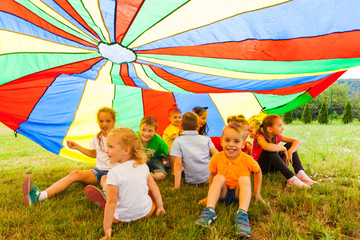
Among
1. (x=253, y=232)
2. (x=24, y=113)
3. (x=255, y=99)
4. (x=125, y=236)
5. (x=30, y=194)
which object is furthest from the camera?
(x=255, y=99)

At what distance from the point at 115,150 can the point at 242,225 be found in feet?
3.65

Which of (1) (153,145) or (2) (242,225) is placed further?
(1) (153,145)

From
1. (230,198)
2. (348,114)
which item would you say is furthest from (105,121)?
(348,114)

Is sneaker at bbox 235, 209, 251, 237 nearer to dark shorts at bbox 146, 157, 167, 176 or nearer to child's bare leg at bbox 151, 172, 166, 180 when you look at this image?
child's bare leg at bbox 151, 172, 166, 180

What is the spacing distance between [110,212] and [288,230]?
4.39ft

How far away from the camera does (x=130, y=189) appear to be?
185cm

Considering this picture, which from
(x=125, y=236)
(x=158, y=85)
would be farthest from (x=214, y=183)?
(x=158, y=85)

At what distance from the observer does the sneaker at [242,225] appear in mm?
1762

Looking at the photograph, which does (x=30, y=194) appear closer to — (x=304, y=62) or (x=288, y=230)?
(x=288, y=230)

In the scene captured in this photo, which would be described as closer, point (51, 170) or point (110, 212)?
point (110, 212)

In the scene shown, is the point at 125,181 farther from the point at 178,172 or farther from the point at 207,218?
the point at 178,172

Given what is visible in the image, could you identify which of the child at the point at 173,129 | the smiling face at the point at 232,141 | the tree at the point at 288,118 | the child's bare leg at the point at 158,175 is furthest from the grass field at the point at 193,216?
the tree at the point at 288,118

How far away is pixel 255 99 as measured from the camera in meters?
4.54

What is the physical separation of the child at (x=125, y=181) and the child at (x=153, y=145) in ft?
4.08
